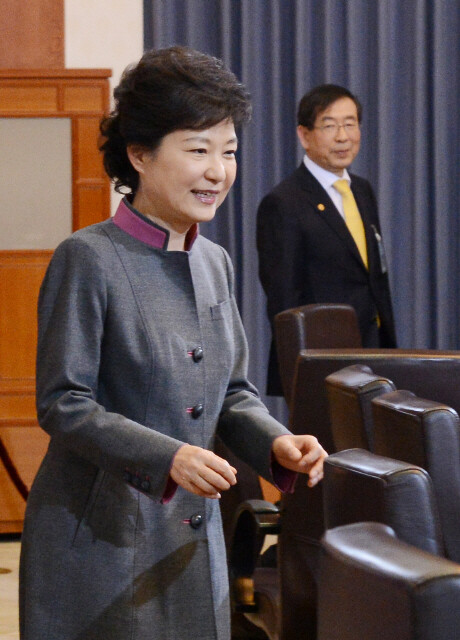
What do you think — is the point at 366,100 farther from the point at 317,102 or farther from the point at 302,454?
the point at 302,454

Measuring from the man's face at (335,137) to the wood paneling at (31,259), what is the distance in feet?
3.00

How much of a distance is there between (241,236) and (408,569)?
462cm

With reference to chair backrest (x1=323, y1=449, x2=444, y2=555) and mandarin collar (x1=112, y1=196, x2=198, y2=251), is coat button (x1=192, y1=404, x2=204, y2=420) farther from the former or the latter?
chair backrest (x1=323, y1=449, x2=444, y2=555)

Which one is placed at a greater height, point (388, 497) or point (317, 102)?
point (317, 102)

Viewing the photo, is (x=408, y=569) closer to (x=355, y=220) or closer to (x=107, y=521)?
(x=107, y=521)

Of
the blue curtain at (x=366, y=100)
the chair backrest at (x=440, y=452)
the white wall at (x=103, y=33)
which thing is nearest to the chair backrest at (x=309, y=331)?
the chair backrest at (x=440, y=452)

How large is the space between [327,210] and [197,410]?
2445 mm

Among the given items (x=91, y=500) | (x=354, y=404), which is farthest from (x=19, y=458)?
(x=91, y=500)

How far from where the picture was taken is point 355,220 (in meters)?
3.99

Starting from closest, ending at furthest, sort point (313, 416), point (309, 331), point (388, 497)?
point (388, 497)
point (313, 416)
point (309, 331)

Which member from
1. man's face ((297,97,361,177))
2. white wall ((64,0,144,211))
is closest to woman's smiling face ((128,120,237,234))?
man's face ((297,97,361,177))

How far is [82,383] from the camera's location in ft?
4.64

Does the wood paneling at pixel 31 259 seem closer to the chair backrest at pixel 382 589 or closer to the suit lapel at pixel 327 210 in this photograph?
the suit lapel at pixel 327 210

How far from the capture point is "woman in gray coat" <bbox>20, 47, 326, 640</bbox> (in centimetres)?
142
